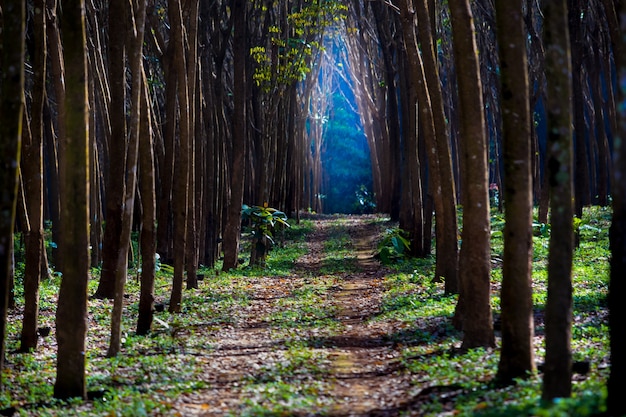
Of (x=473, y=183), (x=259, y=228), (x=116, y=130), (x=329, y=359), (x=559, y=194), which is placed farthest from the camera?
(x=259, y=228)

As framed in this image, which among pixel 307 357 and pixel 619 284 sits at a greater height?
pixel 619 284

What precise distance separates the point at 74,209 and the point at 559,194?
4.44 meters

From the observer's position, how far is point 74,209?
7590mm

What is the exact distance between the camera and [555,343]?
604 cm

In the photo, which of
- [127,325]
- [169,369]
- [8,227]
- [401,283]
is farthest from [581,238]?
[8,227]

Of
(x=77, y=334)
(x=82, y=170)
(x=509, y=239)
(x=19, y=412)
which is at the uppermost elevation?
(x=82, y=170)

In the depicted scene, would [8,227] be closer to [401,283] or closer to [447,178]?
[447,178]

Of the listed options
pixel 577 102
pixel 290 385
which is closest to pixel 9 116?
pixel 290 385

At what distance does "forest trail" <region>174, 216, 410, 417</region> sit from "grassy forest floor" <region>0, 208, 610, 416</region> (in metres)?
0.02

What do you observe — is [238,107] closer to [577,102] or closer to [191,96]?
[191,96]

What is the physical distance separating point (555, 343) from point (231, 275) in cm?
1355

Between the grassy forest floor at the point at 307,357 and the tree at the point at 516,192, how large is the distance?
0.36m

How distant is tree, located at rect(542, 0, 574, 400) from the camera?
596 cm

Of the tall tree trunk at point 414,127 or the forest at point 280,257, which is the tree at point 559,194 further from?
the tall tree trunk at point 414,127
